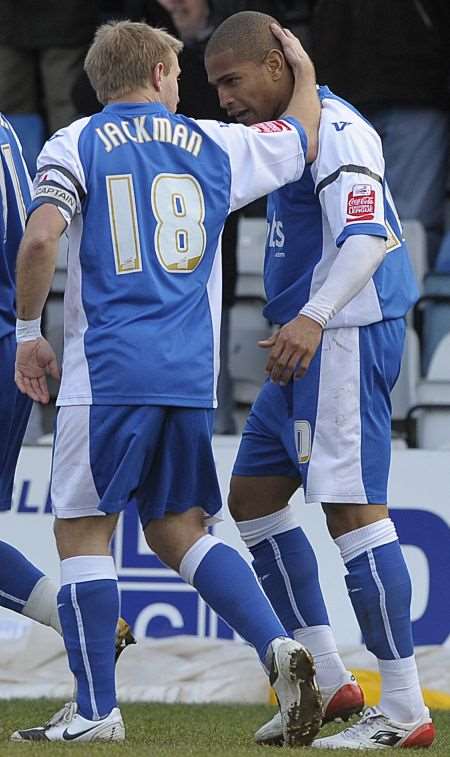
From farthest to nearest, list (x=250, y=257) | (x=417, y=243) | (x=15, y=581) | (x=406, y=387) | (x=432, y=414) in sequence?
1. (x=250, y=257)
2. (x=417, y=243)
3. (x=406, y=387)
4. (x=432, y=414)
5. (x=15, y=581)

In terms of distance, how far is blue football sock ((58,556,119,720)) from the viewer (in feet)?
12.5

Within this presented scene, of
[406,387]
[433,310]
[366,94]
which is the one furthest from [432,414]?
[366,94]

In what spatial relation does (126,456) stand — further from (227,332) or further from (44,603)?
(227,332)

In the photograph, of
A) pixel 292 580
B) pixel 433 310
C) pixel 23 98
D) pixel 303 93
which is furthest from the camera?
pixel 23 98

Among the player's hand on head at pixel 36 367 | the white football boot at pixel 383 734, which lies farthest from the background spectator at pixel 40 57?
the white football boot at pixel 383 734

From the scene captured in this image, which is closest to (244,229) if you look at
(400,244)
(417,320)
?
(417,320)

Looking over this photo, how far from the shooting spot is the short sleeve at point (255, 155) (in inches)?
156

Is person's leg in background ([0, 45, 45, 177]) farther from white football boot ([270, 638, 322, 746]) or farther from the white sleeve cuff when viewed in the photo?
white football boot ([270, 638, 322, 746])

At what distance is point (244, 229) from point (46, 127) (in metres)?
1.49

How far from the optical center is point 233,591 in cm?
386

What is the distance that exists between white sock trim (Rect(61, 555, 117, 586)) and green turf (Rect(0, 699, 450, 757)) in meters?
0.41

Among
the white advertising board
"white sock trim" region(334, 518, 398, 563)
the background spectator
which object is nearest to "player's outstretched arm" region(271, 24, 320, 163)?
"white sock trim" region(334, 518, 398, 563)

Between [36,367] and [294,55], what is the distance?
1.16 m

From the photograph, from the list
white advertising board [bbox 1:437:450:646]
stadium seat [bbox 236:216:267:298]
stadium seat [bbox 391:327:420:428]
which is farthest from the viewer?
stadium seat [bbox 236:216:267:298]
